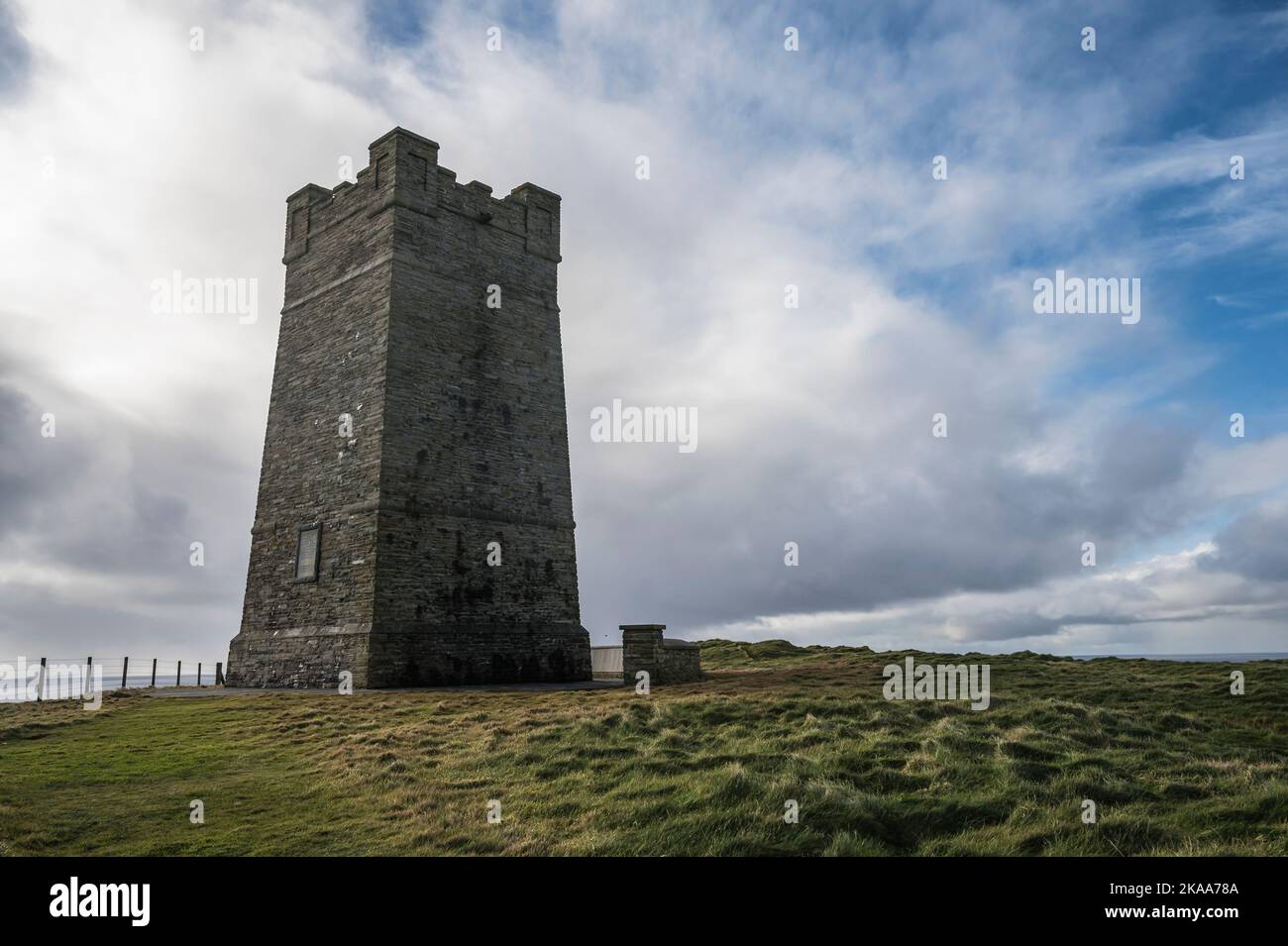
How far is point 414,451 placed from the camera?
891 inches

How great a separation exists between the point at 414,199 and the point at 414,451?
745 cm

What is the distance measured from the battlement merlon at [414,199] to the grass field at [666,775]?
Answer: 47.4 ft

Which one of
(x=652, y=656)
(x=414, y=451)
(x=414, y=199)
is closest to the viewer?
(x=652, y=656)

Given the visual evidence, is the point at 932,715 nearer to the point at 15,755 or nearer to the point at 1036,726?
the point at 1036,726

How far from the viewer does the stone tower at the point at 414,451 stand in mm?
21922

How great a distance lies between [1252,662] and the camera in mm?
22828

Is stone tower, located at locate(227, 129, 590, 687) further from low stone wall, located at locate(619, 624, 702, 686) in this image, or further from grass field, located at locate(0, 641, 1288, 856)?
grass field, located at locate(0, 641, 1288, 856)

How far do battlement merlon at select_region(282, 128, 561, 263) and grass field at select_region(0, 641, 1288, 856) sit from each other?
47.4 ft

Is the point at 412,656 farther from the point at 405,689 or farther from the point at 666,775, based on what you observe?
the point at 666,775

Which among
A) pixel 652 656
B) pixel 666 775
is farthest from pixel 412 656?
pixel 666 775

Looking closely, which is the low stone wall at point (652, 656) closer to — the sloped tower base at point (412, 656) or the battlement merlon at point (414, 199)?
the sloped tower base at point (412, 656)

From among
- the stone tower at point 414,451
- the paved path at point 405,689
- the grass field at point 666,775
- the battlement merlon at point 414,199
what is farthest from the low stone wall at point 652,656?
the battlement merlon at point 414,199
